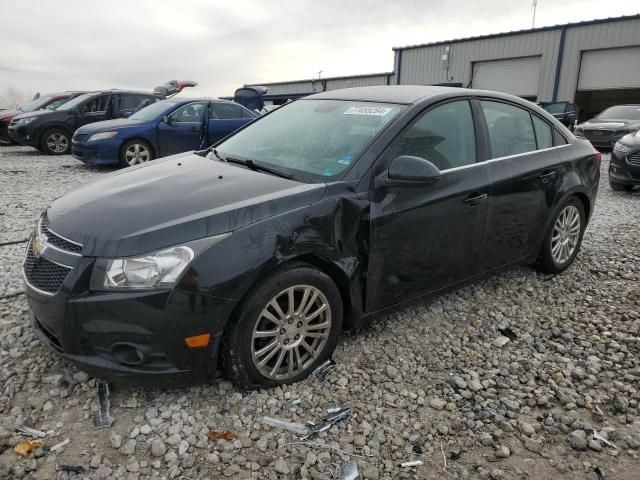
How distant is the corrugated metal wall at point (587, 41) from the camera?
20.5 m

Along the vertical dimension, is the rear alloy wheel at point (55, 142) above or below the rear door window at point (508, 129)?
below

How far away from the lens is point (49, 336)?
2.53m

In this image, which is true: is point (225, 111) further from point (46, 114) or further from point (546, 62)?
point (546, 62)

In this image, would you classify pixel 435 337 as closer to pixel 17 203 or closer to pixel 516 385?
pixel 516 385

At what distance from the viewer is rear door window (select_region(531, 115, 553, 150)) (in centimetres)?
414

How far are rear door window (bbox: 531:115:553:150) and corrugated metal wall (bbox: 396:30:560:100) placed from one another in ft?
68.2

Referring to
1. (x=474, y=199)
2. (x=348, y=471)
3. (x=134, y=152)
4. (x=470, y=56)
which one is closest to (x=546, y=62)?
(x=470, y=56)

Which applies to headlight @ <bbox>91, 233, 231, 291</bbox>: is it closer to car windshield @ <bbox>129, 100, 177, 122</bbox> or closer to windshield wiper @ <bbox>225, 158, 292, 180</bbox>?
windshield wiper @ <bbox>225, 158, 292, 180</bbox>

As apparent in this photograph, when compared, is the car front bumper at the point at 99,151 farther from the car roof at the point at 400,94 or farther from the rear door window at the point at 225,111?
the car roof at the point at 400,94

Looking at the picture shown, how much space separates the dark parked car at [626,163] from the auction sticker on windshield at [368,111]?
271 inches

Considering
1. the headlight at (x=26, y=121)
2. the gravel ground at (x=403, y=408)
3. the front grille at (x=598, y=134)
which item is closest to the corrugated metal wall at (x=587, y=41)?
the front grille at (x=598, y=134)

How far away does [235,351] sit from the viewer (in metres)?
2.49

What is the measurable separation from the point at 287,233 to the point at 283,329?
1.72 feet

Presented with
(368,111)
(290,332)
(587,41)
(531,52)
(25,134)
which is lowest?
(290,332)
